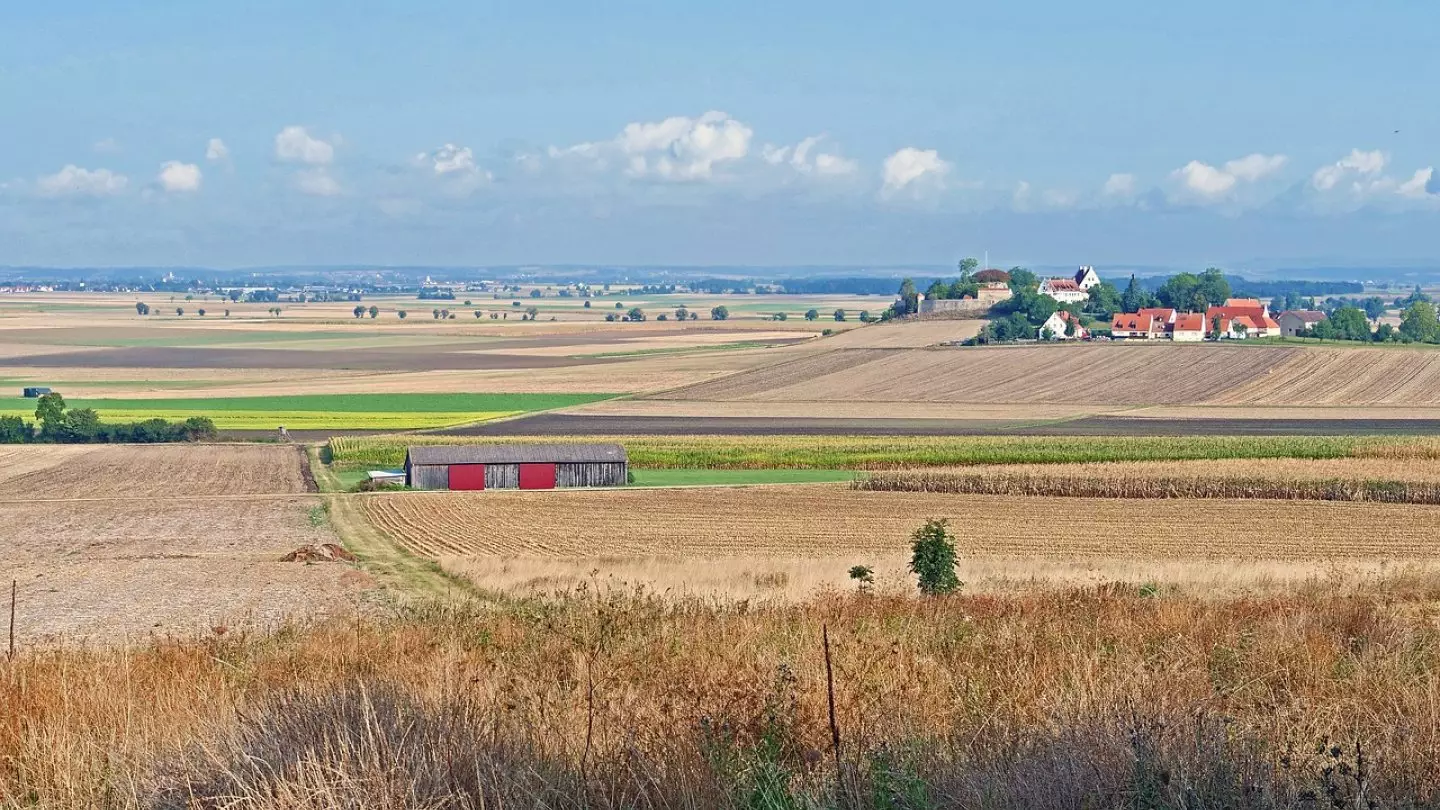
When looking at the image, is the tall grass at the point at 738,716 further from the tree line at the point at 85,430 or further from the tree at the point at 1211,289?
the tree at the point at 1211,289

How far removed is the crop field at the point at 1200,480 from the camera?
4703 centimetres

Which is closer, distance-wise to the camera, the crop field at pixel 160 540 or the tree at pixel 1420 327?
the crop field at pixel 160 540

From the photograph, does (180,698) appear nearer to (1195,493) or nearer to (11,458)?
(1195,493)

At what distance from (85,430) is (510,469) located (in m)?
32.3

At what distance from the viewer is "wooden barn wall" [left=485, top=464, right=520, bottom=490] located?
55938 mm

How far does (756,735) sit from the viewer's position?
20.9 feet

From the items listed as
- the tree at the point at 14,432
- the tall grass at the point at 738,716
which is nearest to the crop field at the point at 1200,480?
the tall grass at the point at 738,716

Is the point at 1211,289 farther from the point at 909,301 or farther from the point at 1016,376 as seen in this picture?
the point at 1016,376

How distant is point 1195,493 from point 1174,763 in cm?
4544

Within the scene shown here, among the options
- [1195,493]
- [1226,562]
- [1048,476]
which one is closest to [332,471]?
[1048,476]

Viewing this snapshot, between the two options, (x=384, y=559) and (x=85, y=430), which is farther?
(x=85, y=430)

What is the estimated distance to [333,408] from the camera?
9369cm

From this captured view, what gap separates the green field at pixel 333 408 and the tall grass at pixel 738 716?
7365 cm

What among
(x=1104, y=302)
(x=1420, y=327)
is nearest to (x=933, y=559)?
(x=1420, y=327)
